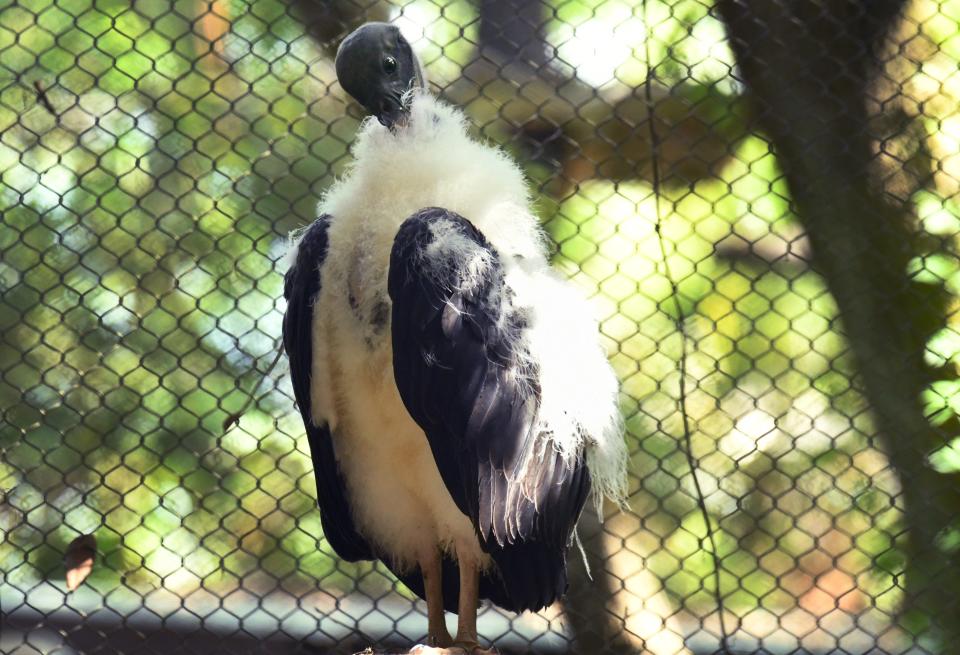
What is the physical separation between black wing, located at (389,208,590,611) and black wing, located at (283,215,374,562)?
17cm

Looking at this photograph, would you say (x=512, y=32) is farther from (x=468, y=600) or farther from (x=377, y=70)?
(x=468, y=600)

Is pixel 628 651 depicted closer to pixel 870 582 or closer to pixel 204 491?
pixel 870 582

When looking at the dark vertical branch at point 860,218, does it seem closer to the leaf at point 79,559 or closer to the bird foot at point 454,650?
the bird foot at point 454,650

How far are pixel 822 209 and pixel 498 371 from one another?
1.61 metres

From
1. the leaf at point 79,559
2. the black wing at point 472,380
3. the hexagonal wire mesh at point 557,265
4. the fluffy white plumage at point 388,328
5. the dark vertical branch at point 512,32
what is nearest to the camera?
the black wing at point 472,380

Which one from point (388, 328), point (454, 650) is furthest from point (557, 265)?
point (454, 650)

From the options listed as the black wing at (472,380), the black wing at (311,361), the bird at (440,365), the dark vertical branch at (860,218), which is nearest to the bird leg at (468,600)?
the bird at (440,365)

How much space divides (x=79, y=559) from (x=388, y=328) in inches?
51.6

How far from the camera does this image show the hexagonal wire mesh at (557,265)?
10.1 ft

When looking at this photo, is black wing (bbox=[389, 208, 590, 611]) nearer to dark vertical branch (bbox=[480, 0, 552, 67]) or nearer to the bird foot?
the bird foot

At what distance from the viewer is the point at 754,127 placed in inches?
130

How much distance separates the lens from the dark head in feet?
6.73

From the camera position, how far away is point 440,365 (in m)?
1.81

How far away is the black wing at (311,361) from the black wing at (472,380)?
0.57ft
